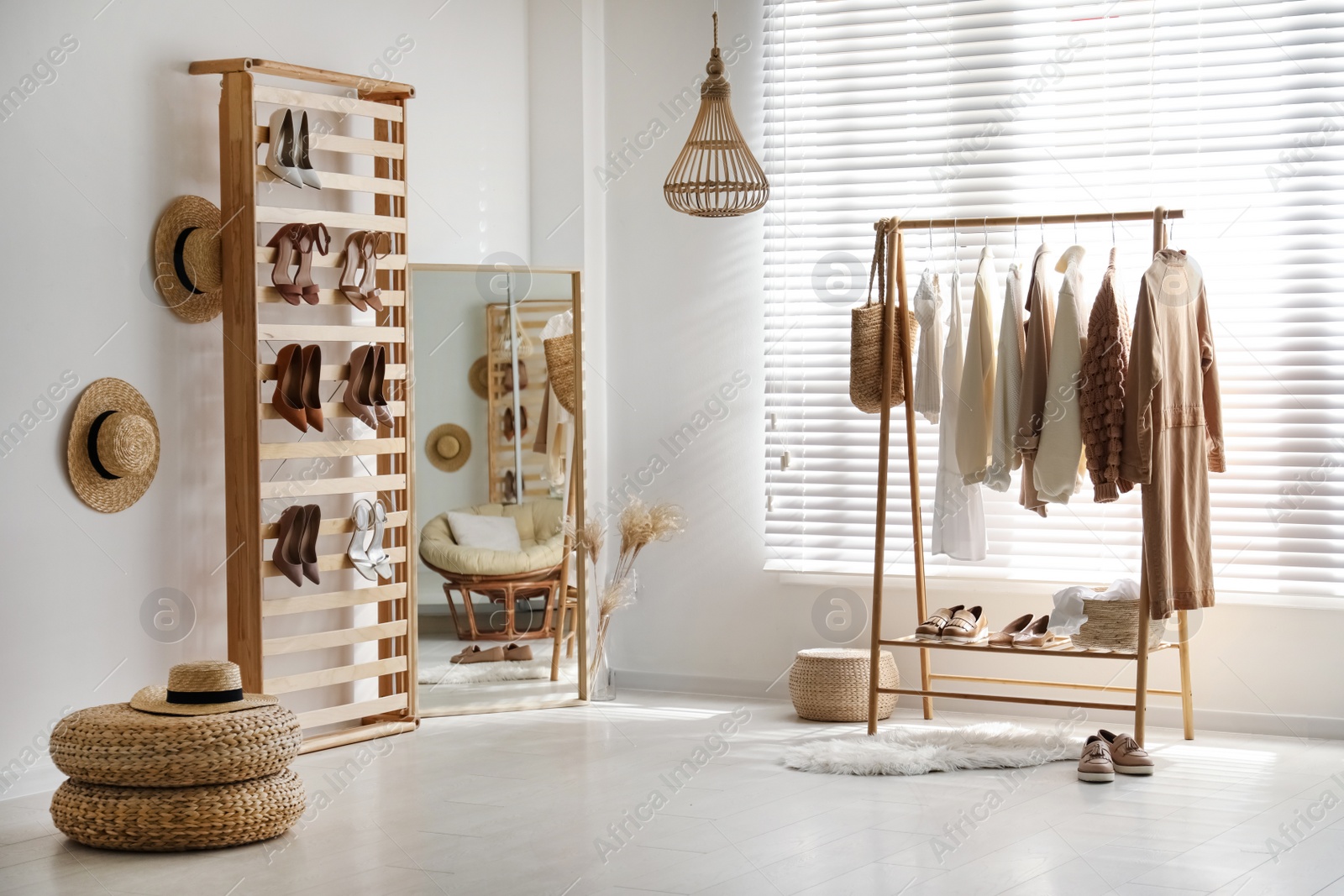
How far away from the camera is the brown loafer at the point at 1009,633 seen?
4.55m

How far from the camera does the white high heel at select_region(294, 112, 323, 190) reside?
4.49 meters

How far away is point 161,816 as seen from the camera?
11.3ft

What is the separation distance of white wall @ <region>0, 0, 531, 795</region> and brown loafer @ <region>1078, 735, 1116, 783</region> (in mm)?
2897

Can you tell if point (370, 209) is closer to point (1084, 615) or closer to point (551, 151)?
point (551, 151)

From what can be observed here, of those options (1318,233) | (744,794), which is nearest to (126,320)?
(744,794)

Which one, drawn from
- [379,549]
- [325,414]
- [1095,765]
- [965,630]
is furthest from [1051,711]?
[325,414]

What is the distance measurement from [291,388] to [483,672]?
1.53 metres

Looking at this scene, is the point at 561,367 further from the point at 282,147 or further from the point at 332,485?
the point at 282,147

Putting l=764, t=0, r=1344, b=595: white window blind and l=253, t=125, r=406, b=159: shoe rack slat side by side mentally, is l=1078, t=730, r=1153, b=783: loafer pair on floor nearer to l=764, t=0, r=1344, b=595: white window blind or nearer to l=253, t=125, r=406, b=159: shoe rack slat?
l=764, t=0, r=1344, b=595: white window blind

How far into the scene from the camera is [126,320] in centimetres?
413

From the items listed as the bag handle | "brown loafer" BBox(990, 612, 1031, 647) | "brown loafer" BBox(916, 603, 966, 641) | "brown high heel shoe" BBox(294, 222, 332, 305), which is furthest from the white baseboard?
"brown high heel shoe" BBox(294, 222, 332, 305)

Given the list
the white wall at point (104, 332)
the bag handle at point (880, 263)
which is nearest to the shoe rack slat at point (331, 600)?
the white wall at point (104, 332)

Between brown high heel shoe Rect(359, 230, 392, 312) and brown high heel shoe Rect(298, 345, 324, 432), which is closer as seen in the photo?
brown high heel shoe Rect(298, 345, 324, 432)

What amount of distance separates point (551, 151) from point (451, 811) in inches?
122
